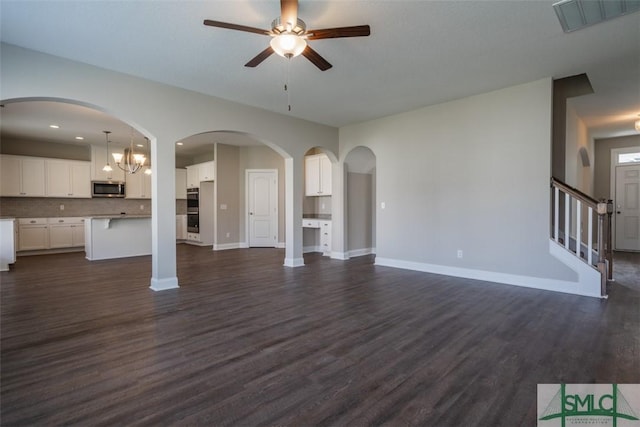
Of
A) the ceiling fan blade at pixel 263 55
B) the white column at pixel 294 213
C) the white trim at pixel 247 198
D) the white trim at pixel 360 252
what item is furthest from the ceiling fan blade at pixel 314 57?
the white trim at pixel 247 198

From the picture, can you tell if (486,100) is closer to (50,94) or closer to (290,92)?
(290,92)

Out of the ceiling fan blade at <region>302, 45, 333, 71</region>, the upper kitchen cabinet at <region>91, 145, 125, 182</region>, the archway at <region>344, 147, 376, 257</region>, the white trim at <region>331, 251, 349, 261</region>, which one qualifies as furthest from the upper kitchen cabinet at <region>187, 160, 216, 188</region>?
the ceiling fan blade at <region>302, 45, 333, 71</region>

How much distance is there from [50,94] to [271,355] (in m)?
3.75

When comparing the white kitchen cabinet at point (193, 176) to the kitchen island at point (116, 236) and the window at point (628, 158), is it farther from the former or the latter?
the window at point (628, 158)

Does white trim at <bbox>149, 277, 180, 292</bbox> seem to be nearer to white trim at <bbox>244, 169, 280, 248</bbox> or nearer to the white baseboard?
the white baseboard

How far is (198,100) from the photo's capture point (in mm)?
4723

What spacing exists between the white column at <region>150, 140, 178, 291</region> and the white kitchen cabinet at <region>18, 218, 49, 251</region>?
565 cm

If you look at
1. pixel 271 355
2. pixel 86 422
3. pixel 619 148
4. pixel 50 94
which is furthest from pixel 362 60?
pixel 619 148

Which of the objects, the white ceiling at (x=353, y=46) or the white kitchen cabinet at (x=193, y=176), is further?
the white kitchen cabinet at (x=193, y=176)

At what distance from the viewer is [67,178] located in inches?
321

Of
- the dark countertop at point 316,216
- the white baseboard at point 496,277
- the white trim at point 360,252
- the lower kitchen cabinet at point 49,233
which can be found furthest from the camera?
the dark countertop at point 316,216

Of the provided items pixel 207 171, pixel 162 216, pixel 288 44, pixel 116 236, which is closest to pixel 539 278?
pixel 288 44

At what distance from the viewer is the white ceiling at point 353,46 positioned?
278 centimetres

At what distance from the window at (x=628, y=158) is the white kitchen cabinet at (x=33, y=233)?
47.4ft
